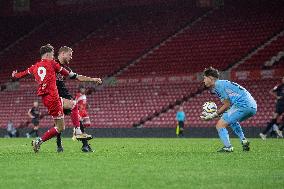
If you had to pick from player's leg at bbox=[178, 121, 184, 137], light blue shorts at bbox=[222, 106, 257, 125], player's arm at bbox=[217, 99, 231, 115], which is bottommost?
player's leg at bbox=[178, 121, 184, 137]

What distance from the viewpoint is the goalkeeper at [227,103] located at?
41.3ft

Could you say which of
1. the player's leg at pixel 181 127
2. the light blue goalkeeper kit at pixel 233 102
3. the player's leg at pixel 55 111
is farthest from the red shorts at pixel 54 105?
the player's leg at pixel 181 127

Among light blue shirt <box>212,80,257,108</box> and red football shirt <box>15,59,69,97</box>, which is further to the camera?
light blue shirt <box>212,80,257,108</box>

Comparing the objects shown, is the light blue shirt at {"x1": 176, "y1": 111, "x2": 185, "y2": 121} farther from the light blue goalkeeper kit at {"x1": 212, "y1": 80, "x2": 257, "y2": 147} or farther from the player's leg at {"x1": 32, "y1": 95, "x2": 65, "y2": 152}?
the player's leg at {"x1": 32, "y1": 95, "x2": 65, "y2": 152}

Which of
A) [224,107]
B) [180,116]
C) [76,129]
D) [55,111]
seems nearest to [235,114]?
[224,107]

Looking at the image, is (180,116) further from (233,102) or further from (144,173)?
(144,173)

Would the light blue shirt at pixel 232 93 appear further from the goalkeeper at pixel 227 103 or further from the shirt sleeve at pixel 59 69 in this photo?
the shirt sleeve at pixel 59 69

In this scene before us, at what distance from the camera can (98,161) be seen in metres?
10.0

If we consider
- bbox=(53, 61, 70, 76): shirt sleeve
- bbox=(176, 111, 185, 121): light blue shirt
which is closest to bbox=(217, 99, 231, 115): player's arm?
bbox=(53, 61, 70, 76): shirt sleeve

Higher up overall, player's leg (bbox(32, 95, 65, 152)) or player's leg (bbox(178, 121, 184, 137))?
player's leg (bbox(32, 95, 65, 152))

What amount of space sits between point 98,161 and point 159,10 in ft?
91.2

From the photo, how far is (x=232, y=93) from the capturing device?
501 inches

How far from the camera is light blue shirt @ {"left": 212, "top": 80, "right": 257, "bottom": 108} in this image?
1262 cm

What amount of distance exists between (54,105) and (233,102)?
3627mm
